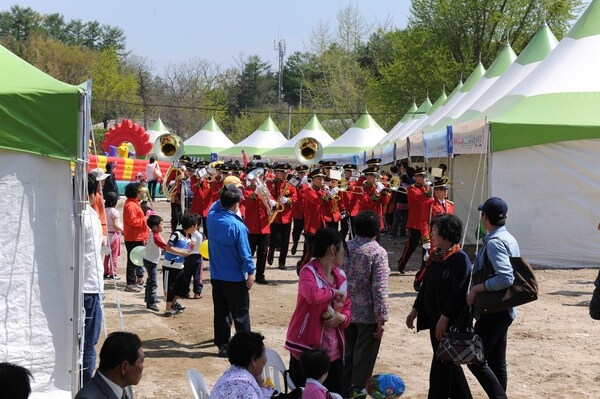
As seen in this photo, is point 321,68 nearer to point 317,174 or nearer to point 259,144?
point 259,144

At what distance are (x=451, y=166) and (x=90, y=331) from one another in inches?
526

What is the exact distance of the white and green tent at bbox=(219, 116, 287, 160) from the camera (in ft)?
145

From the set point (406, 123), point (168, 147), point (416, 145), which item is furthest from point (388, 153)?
point (406, 123)

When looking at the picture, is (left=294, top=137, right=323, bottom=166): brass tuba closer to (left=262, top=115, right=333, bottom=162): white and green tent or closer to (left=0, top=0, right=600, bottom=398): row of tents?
(left=0, top=0, right=600, bottom=398): row of tents

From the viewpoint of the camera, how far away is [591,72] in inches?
643

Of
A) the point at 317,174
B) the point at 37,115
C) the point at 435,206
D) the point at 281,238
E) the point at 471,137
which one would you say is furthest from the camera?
the point at 471,137

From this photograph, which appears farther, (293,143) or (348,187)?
(293,143)

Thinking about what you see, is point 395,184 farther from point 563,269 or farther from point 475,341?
point 475,341

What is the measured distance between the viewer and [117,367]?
409 centimetres

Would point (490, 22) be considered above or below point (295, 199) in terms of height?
above

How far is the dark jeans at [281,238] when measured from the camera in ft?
51.0

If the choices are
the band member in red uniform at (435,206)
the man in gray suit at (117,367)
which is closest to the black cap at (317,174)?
the band member in red uniform at (435,206)

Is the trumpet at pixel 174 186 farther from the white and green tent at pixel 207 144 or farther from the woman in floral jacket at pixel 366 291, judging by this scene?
the white and green tent at pixel 207 144

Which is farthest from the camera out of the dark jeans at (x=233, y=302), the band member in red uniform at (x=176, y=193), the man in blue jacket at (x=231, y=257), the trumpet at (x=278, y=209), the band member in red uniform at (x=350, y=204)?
the band member in red uniform at (x=176, y=193)
